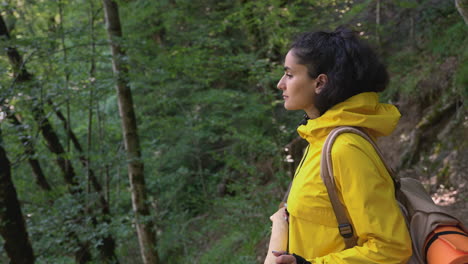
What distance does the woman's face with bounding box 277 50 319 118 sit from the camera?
168cm

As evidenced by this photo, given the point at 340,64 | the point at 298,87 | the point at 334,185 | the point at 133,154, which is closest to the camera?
the point at 334,185

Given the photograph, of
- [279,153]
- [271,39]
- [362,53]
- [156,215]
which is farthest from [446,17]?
[362,53]

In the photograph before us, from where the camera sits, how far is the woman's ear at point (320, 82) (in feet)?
5.34

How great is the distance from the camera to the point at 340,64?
1586 millimetres

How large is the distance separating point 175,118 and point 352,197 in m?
6.23

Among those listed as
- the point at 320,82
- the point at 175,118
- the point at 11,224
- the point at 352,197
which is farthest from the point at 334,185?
the point at 175,118

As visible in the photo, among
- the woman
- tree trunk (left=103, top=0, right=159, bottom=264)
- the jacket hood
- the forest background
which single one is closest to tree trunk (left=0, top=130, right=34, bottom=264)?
the forest background

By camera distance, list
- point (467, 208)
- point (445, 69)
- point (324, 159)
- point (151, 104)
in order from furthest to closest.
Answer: point (151, 104)
point (445, 69)
point (467, 208)
point (324, 159)

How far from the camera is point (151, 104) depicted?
29.7ft

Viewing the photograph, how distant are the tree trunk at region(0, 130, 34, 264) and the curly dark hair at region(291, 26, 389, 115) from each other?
3.68 m

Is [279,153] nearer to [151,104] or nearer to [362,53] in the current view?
[151,104]

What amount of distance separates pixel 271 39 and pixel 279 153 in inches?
83.1

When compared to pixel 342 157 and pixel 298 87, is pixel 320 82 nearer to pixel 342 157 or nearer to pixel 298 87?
pixel 298 87

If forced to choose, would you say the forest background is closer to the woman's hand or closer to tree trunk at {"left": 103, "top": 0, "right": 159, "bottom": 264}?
tree trunk at {"left": 103, "top": 0, "right": 159, "bottom": 264}
